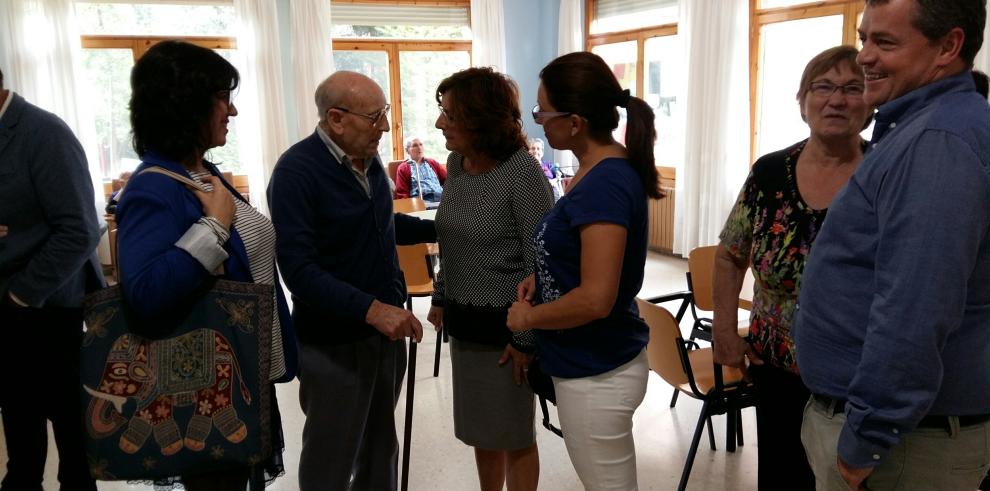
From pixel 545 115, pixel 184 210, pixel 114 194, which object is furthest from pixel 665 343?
pixel 114 194

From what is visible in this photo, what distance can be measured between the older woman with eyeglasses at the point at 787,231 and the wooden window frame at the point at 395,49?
6.08 m

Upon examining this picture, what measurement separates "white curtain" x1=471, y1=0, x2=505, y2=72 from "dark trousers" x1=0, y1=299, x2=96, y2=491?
6091mm

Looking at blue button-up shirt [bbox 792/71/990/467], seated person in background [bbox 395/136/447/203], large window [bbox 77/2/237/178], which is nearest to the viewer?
blue button-up shirt [bbox 792/71/990/467]

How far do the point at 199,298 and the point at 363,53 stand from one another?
659 cm

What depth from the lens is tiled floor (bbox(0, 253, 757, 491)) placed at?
99.7 inches

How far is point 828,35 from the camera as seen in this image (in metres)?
5.23

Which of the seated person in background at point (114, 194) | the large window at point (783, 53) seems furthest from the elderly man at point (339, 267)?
the seated person in background at point (114, 194)

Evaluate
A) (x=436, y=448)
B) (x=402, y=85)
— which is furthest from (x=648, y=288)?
(x=402, y=85)

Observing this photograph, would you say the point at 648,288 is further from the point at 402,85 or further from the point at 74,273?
the point at 74,273

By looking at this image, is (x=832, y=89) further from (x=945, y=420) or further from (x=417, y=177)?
(x=417, y=177)

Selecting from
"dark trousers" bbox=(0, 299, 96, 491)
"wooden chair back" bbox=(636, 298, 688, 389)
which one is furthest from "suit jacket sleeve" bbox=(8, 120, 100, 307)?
"wooden chair back" bbox=(636, 298, 688, 389)

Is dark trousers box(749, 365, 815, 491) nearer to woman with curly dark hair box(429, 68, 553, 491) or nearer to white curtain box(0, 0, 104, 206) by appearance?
woman with curly dark hair box(429, 68, 553, 491)

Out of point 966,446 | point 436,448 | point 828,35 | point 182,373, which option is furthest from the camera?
point 828,35

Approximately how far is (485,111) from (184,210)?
2.52ft
